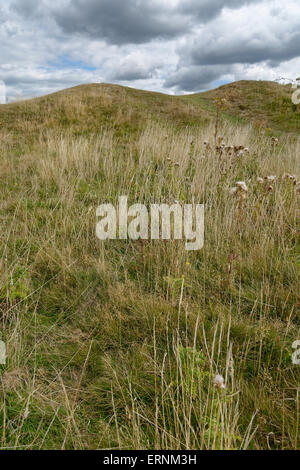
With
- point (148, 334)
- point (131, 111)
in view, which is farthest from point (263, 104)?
point (148, 334)

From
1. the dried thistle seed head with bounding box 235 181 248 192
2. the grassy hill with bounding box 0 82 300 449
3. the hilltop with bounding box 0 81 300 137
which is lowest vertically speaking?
the grassy hill with bounding box 0 82 300 449

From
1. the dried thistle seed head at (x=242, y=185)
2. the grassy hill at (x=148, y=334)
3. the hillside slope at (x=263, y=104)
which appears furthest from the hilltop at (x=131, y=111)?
the dried thistle seed head at (x=242, y=185)

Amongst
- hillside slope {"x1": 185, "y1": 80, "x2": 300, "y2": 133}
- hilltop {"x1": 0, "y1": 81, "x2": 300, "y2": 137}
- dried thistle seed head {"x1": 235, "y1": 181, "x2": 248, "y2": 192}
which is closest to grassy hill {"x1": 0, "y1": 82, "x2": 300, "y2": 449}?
dried thistle seed head {"x1": 235, "y1": 181, "x2": 248, "y2": 192}

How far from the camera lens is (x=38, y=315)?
7.70ft

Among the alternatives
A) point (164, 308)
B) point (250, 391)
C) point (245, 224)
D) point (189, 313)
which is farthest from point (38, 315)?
point (245, 224)

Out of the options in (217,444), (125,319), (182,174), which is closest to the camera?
(217,444)

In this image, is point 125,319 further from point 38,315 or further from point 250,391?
point 250,391

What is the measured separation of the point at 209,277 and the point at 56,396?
1.54m

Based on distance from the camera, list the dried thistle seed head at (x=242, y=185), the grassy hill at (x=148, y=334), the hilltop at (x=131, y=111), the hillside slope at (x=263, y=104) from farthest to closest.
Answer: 1. the hillside slope at (x=263, y=104)
2. the hilltop at (x=131, y=111)
3. the dried thistle seed head at (x=242, y=185)
4. the grassy hill at (x=148, y=334)

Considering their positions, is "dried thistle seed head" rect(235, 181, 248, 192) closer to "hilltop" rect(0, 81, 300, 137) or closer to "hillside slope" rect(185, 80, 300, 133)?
"hilltop" rect(0, 81, 300, 137)

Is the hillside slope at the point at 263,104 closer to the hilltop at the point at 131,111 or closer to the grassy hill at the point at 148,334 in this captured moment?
the hilltop at the point at 131,111

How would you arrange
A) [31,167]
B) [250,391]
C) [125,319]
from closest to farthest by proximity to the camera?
1. [250,391]
2. [125,319]
3. [31,167]

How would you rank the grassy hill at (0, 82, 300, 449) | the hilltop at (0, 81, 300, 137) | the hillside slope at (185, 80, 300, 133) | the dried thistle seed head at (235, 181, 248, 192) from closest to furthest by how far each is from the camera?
the grassy hill at (0, 82, 300, 449) < the dried thistle seed head at (235, 181, 248, 192) < the hilltop at (0, 81, 300, 137) < the hillside slope at (185, 80, 300, 133)

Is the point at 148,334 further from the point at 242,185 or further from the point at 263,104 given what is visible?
the point at 263,104
